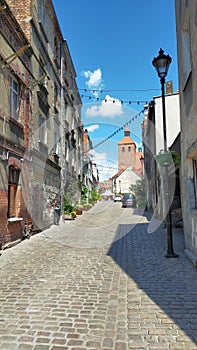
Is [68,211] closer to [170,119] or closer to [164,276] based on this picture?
[170,119]

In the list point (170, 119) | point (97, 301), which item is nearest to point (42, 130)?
point (170, 119)

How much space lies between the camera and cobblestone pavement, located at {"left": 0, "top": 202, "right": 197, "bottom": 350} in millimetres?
3047

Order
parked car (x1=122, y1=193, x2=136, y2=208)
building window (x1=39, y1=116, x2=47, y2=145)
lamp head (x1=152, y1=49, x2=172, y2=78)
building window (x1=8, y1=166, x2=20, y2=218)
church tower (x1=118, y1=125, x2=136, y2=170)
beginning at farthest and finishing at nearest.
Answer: church tower (x1=118, y1=125, x2=136, y2=170)
parked car (x1=122, y1=193, x2=136, y2=208)
building window (x1=39, y1=116, x2=47, y2=145)
building window (x1=8, y1=166, x2=20, y2=218)
lamp head (x1=152, y1=49, x2=172, y2=78)

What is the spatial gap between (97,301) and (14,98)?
310 inches

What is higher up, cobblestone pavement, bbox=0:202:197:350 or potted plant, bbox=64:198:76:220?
potted plant, bbox=64:198:76:220

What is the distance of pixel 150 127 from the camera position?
19.6 m

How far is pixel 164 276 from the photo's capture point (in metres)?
5.35

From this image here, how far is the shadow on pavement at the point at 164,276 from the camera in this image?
144 inches

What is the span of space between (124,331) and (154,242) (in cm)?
634

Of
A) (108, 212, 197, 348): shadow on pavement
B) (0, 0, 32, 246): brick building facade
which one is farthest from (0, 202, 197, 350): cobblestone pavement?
(0, 0, 32, 246): brick building facade

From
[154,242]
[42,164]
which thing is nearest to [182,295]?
[154,242]

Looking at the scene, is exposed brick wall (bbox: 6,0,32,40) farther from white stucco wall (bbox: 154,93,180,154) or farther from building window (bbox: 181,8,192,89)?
white stucco wall (bbox: 154,93,180,154)

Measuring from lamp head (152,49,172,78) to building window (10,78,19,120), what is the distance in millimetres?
4862

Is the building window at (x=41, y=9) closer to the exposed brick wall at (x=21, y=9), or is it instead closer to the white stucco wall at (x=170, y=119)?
the exposed brick wall at (x=21, y=9)
